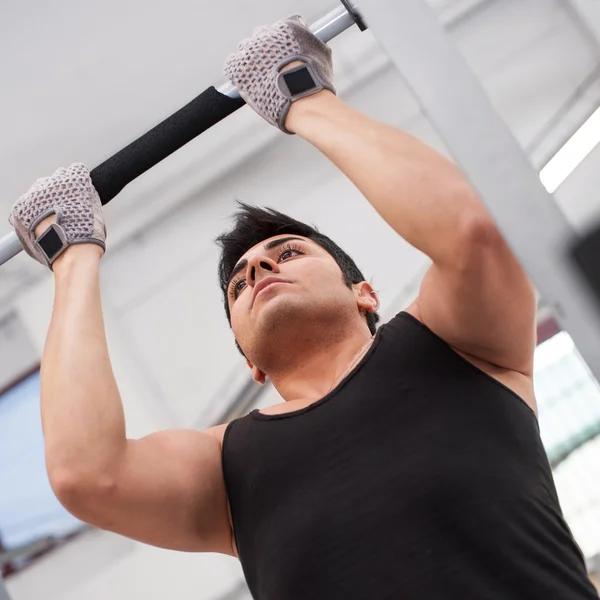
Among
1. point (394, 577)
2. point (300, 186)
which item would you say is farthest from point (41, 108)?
point (394, 577)

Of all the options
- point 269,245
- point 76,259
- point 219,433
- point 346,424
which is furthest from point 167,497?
point 269,245

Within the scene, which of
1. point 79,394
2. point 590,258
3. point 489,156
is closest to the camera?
point 590,258

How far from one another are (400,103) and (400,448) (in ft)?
3.61

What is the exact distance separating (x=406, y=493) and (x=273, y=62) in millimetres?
636

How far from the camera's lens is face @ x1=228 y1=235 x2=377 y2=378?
1.22 m

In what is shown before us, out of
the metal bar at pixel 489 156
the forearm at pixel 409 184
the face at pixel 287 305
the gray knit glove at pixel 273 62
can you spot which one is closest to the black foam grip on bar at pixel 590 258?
the metal bar at pixel 489 156

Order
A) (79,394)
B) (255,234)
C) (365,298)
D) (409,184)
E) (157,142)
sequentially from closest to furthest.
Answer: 1. (409,184)
2. (79,394)
3. (157,142)
4. (365,298)
5. (255,234)

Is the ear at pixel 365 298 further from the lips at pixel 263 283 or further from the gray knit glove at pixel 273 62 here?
the gray knit glove at pixel 273 62

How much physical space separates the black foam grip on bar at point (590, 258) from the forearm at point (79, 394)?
74cm

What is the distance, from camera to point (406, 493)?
945 millimetres

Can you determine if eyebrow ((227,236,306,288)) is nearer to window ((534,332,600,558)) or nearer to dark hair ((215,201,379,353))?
dark hair ((215,201,379,353))

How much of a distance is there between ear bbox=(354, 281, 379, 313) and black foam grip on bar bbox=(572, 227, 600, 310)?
91 centimetres

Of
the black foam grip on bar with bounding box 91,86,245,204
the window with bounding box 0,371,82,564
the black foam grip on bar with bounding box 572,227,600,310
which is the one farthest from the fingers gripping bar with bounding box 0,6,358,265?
the black foam grip on bar with bounding box 572,227,600,310

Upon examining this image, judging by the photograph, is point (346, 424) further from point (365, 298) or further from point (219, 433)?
point (365, 298)
